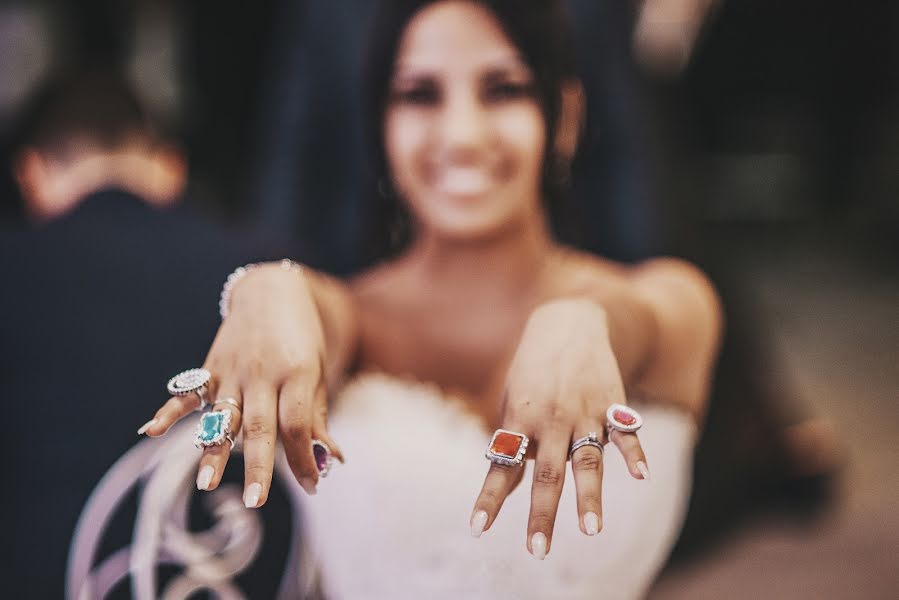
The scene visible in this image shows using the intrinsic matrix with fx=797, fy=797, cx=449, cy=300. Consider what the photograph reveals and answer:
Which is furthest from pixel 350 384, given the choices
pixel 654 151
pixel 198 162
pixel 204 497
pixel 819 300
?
pixel 819 300

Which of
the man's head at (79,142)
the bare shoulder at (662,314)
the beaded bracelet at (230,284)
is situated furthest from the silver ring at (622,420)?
the man's head at (79,142)

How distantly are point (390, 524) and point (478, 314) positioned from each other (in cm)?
22

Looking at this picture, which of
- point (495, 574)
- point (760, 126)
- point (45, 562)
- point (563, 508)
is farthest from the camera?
point (760, 126)

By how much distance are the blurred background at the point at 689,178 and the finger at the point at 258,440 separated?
10.9 inches

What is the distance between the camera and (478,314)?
2.29 ft

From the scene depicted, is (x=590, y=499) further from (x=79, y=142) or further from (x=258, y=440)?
(x=79, y=142)

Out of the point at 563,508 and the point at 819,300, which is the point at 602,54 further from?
the point at 819,300

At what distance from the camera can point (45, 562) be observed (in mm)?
663

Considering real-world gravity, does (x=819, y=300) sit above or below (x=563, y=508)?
below

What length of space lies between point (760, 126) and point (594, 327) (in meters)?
4.80

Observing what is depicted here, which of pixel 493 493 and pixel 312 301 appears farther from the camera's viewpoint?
pixel 312 301

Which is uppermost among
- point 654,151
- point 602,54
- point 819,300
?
point 602,54

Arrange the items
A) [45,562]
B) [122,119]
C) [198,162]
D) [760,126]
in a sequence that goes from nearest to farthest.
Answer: [45,562] < [122,119] < [198,162] < [760,126]

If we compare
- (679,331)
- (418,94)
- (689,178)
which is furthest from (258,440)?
(689,178)
